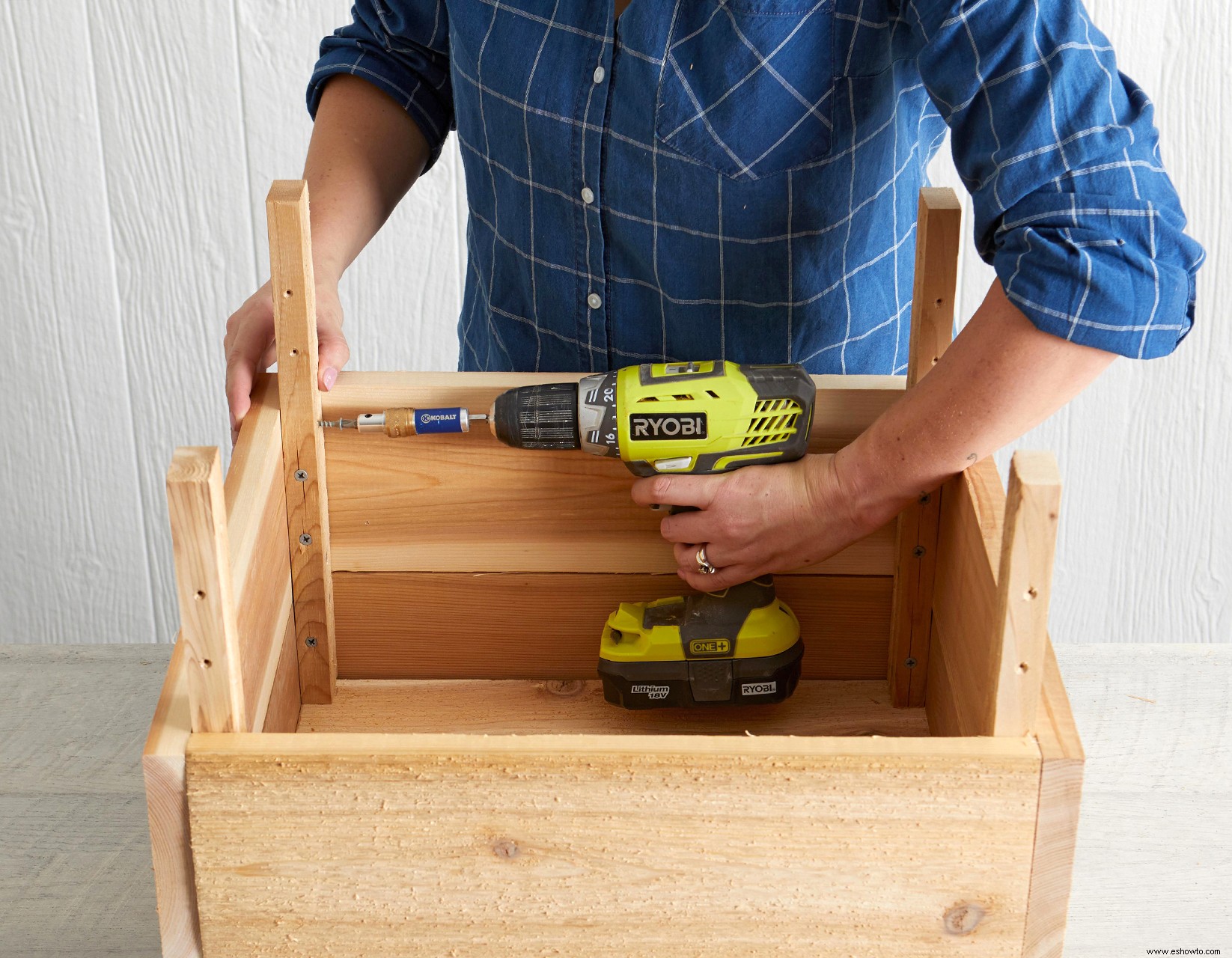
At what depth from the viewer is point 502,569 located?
1.07 metres

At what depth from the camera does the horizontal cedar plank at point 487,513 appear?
1021 mm

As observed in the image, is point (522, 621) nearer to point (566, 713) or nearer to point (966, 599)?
point (566, 713)

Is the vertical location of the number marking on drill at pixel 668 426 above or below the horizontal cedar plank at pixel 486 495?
above

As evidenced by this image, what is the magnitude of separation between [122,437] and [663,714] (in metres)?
1.32

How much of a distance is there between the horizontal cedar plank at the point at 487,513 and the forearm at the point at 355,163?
Answer: 23cm

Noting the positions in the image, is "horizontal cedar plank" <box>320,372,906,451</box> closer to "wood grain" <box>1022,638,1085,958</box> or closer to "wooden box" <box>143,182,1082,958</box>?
"wooden box" <box>143,182,1082,958</box>

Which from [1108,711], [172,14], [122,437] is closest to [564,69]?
[1108,711]

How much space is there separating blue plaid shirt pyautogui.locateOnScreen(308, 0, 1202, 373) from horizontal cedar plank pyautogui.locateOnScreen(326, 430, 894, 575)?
174 millimetres

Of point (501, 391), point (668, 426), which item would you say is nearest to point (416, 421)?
point (501, 391)

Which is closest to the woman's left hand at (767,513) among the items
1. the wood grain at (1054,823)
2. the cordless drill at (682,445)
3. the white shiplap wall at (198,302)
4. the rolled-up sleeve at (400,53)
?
the cordless drill at (682,445)

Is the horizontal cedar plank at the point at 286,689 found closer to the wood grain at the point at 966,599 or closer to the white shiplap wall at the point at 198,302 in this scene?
the wood grain at the point at 966,599

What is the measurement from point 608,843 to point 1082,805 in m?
0.47

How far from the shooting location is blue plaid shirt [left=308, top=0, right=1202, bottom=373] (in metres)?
0.77

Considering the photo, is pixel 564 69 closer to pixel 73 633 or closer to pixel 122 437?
pixel 122 437
